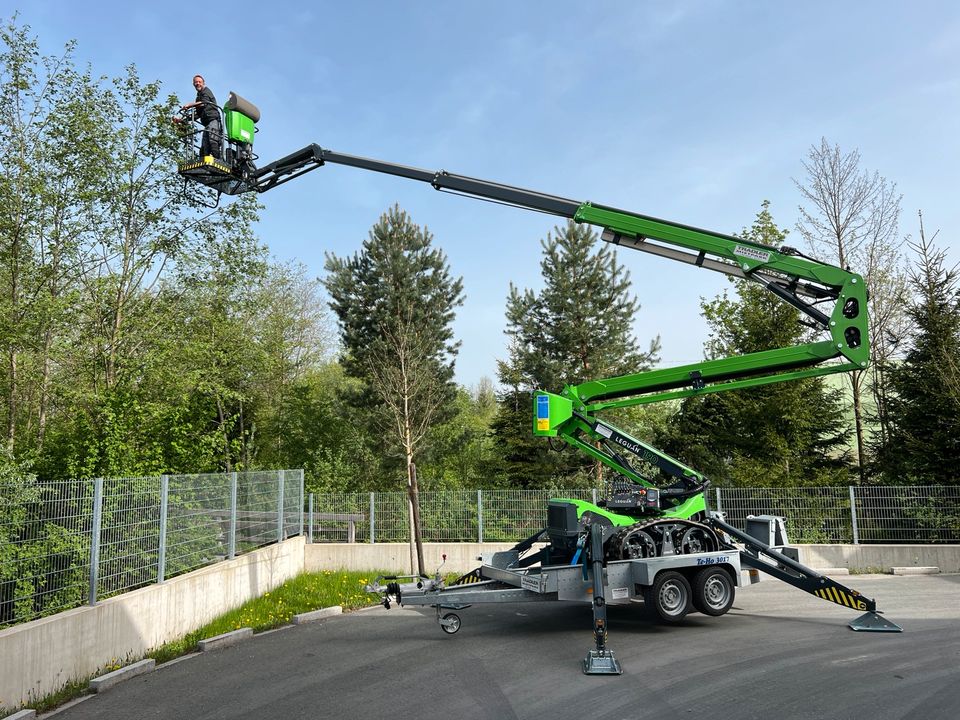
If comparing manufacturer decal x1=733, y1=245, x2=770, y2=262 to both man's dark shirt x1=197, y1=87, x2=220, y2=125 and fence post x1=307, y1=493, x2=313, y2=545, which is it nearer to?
man's dark shirt x1=197, y1=87, x2=220, y2=125

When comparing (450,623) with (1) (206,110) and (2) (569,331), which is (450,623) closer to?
(1) (206,110)

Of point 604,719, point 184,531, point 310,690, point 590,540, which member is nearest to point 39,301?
point 184,531

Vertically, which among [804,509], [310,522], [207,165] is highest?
[207,165]

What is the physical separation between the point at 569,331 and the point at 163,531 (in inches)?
648

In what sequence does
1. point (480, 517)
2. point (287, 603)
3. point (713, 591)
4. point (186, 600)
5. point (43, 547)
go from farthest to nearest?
point (480, 517) → point (287, 603) → point (713, 591) → point (186, 600) → point (43, 547)

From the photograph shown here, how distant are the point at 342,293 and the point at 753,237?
1541cm

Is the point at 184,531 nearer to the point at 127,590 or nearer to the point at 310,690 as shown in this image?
the point at 127,590

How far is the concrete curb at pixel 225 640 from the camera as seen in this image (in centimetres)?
888

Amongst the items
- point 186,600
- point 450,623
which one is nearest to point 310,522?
point 186,600

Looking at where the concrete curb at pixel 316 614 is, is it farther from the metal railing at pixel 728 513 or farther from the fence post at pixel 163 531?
the metal railing at pixel 728 513

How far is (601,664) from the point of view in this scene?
7.38 meters

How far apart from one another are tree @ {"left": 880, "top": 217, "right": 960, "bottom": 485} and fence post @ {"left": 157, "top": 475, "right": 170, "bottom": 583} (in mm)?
16923

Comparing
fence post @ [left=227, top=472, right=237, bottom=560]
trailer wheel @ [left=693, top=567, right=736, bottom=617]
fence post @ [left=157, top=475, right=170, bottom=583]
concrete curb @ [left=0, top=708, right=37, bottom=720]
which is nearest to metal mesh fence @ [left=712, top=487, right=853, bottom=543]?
trailer wheel @ [left=693, top=567, right=736, bottom=617]

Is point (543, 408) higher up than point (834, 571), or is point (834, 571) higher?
point (543, 408)
